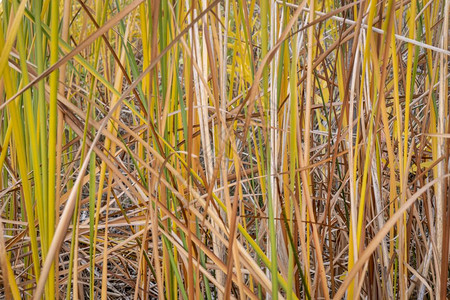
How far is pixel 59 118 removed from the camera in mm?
485

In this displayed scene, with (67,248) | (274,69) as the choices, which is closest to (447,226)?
(274,69)

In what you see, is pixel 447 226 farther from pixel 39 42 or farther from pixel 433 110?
pixel 39 42

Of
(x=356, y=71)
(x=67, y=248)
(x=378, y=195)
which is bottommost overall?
(x=67, y=248)

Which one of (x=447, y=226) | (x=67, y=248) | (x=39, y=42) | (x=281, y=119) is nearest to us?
(x=39, y=42)

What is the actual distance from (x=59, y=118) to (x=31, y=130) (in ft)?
0.25

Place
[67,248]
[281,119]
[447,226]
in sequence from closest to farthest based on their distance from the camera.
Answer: [447,226] → [281,119] → [67,248]

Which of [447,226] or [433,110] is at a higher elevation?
[433,110]

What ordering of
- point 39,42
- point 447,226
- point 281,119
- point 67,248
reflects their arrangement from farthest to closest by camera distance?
point 67,248
point 281,119
point 447,226
point 39,42

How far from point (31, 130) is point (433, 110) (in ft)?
1.30

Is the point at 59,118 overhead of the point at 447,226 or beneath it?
overhead

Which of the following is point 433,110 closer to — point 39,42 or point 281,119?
point 281,119

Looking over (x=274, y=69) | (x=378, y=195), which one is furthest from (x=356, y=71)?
(x=378, y=195)

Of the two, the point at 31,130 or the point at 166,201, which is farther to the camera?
the point at 166,201

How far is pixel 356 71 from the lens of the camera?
456 millimetres
